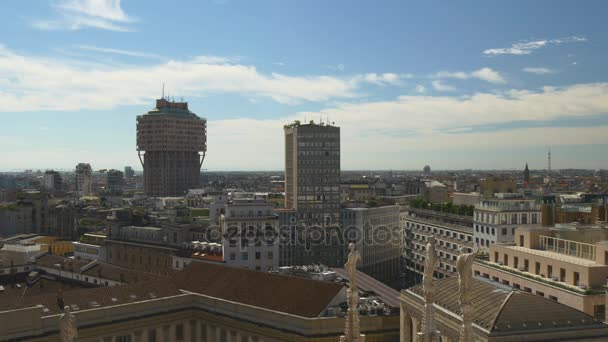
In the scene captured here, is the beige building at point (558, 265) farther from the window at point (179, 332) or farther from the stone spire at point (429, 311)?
the window at point (179, 332)

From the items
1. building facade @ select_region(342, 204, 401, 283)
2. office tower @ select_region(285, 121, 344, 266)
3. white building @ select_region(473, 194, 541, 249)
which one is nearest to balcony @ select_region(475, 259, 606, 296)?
white building @ select_region(473, 194, 541, 249)

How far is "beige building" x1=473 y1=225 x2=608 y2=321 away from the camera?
144ft

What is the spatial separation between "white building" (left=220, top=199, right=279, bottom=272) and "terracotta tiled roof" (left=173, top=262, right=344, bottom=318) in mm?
23040

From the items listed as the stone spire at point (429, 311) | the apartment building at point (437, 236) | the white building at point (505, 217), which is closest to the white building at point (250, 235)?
the apartment building at point (437, 236)

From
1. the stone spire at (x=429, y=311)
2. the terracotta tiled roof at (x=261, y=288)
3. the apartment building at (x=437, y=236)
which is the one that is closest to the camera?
the stone spire at (x=429, y=311)

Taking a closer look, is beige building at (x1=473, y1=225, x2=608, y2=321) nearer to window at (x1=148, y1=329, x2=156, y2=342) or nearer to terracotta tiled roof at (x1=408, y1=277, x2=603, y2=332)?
terracotta tiled roof at (x1=408, y1=277, x2=603, y2=332)

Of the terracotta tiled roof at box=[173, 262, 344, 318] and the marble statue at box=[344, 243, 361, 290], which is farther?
the terracotta tiled roof at box=[173, 262, 344, 318]

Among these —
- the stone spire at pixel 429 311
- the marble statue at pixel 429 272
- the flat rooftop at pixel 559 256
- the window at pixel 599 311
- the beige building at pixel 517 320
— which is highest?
the marble statue at pixel 429 272

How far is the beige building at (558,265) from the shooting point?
1727 inches

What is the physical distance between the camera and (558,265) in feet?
156

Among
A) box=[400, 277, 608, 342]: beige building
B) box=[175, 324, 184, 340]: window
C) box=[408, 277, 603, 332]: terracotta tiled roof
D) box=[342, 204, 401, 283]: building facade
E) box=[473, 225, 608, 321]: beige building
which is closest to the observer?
box=[400, 277, 608, 342]: beige building

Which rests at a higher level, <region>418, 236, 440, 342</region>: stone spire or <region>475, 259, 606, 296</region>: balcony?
<region>418, 236, 440, 342</region>: stone spire

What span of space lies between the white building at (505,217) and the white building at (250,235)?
33871 millimetres

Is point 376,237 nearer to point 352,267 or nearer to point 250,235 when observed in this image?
point 250,235
